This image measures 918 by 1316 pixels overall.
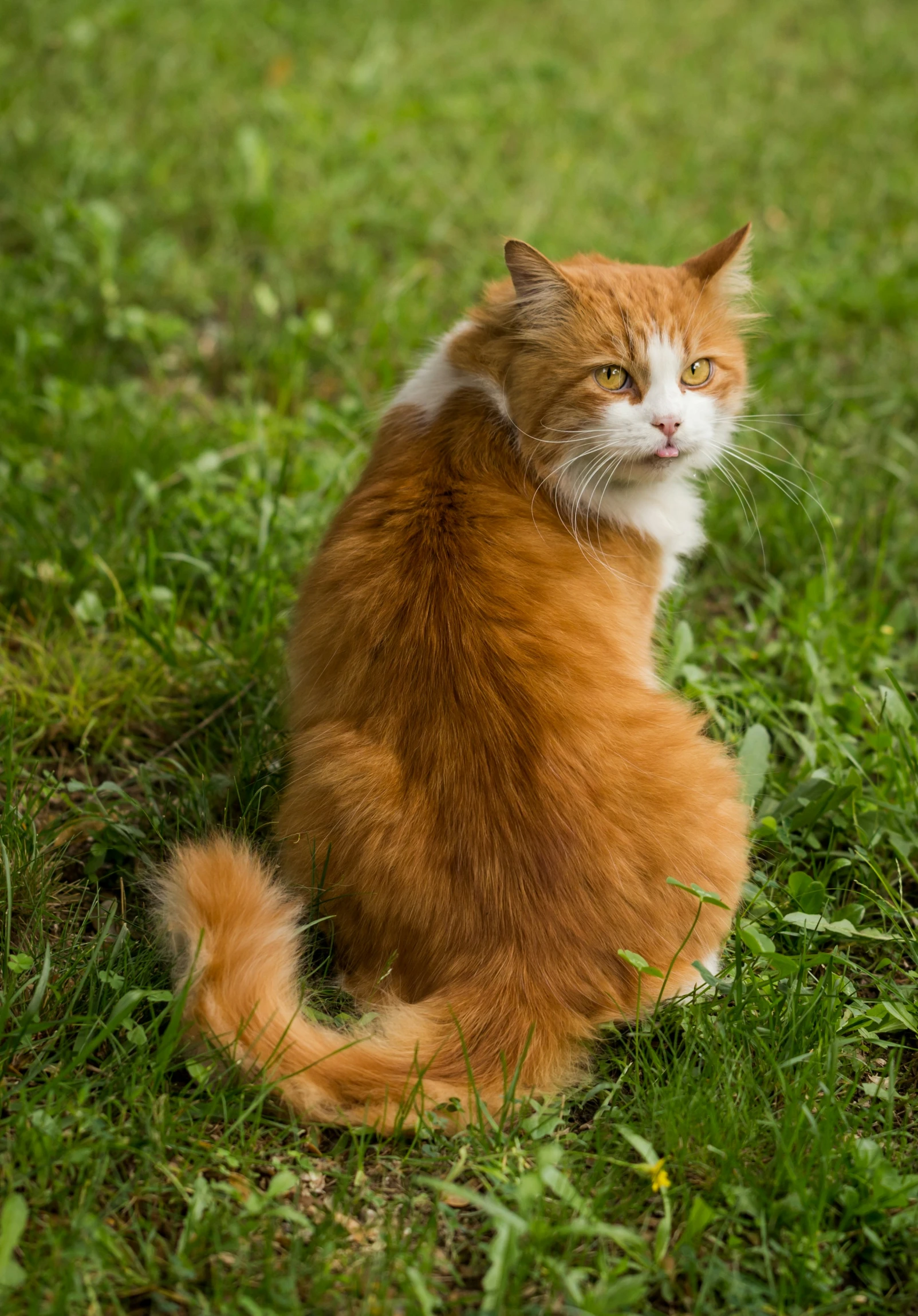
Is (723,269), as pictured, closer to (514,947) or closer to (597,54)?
(514,947)

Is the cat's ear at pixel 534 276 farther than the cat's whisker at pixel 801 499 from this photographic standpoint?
No

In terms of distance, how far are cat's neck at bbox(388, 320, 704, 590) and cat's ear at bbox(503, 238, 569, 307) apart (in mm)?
193

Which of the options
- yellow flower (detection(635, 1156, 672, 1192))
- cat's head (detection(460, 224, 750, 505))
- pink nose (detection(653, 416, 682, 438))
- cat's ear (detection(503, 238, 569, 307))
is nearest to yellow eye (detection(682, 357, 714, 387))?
cat's head (detection(460, 224, 750, 505))

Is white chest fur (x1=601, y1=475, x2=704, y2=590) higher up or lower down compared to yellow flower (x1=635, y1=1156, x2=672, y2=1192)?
higher up

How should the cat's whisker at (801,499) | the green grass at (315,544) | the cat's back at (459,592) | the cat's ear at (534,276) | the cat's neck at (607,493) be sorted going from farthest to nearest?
the cat's whisker at (801,499), the cat's neck at (607,493), the cat's ear at (534,276), the cat's back at (459,592), the green grass at (315,544)

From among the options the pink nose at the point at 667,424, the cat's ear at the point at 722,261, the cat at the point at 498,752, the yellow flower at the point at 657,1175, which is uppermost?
the cat's ear at the point at 722,261

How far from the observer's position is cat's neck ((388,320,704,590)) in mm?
2416

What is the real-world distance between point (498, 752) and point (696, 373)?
985mm

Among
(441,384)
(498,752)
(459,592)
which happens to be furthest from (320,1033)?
(441,384)

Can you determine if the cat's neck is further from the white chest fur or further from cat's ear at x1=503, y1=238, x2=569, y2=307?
cat's ear at x1=503, y1=238, x2=569, y2=307

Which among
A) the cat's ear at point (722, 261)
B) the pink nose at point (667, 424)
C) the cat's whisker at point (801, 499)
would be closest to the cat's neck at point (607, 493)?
the pink nose at point (667, 424)

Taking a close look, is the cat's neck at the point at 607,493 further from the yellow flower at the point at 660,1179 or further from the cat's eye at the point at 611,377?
the yellow flower at the point at 660,1179

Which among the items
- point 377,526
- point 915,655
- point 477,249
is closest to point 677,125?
point 477,249

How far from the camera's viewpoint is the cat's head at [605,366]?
2.31 metres
